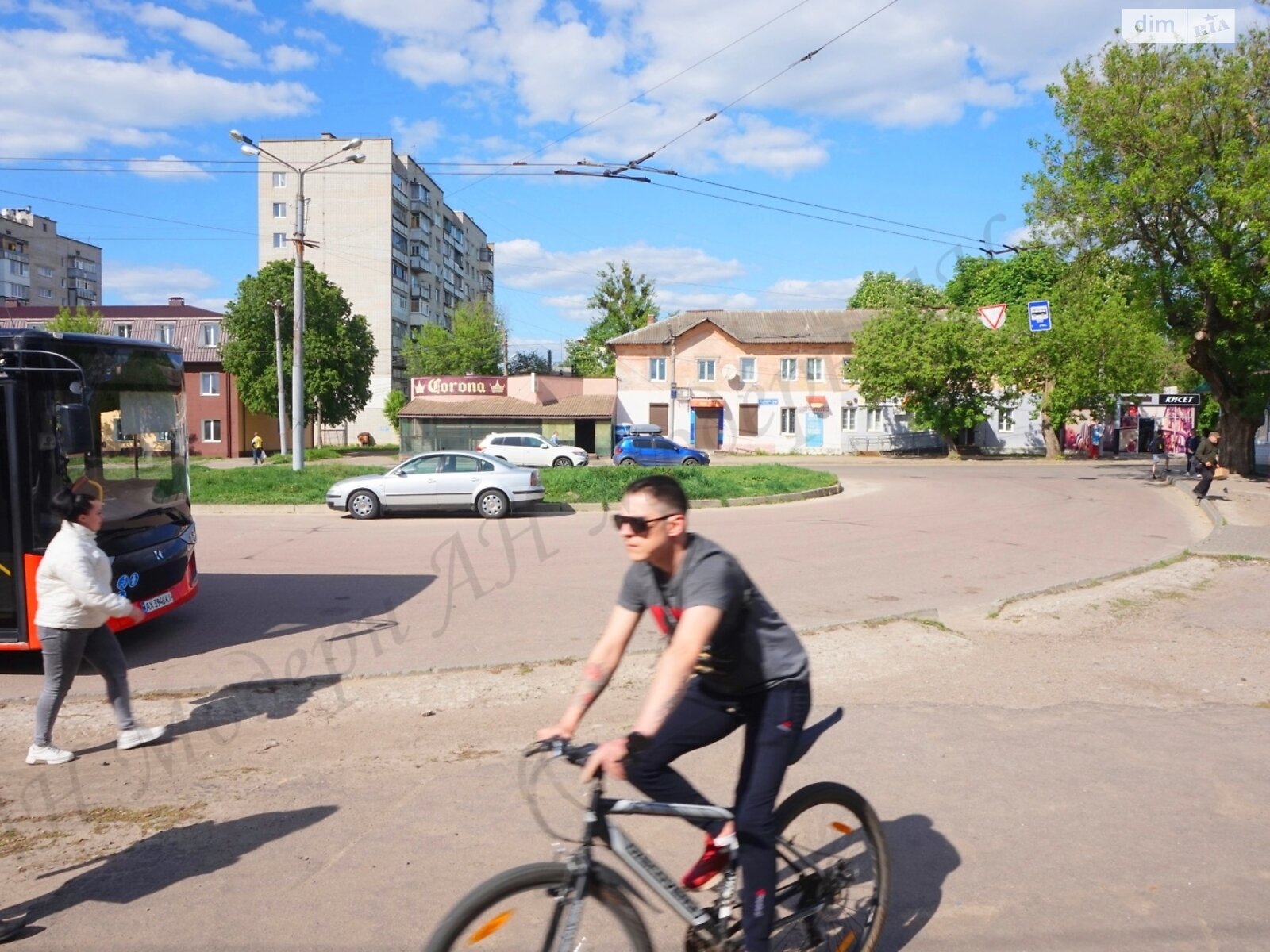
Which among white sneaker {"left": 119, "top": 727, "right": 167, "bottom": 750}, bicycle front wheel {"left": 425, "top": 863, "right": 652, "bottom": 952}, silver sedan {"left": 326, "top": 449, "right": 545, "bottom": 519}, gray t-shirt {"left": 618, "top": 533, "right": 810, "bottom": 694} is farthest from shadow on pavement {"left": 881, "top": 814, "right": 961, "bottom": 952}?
silver sedan {"left": 326, "top": 449, "right": 545, "bottom": 519}

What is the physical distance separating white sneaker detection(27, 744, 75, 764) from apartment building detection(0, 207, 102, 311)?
3694 inches

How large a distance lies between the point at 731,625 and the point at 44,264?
363 feet

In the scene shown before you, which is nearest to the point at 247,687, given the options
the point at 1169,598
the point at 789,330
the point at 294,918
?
the point at 294,918

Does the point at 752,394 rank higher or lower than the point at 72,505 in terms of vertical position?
higher

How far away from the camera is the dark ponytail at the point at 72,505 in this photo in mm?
5660

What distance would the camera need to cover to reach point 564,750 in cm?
287

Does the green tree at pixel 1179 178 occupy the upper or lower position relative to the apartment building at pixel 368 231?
lower

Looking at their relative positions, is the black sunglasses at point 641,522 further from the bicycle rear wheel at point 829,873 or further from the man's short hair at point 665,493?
the bicycle rear wheel at point 829,873

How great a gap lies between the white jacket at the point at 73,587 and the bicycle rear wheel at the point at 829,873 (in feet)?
14.4

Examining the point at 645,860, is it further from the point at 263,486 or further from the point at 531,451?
the point at 531,451

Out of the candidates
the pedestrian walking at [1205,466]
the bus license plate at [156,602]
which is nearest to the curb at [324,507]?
the pedestrian walking at [1205,466]

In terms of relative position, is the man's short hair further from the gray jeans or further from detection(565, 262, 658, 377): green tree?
detection(565, 262, 658, 377): green tree

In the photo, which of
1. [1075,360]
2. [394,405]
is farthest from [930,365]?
[394,405]

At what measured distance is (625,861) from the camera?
2930 millimetres
